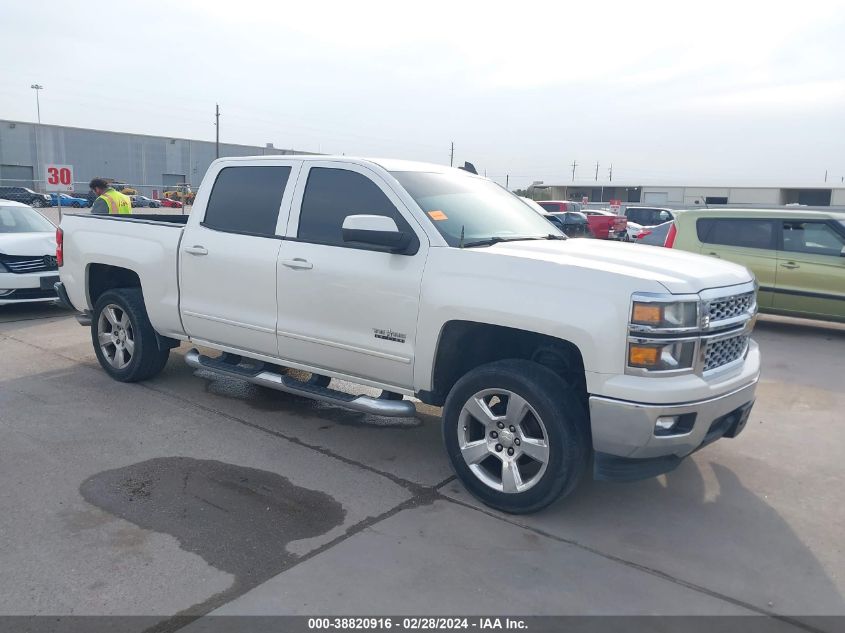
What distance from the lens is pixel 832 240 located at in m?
9.64

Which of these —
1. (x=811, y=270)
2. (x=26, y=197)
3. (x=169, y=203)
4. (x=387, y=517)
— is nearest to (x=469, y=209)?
(x=387, y=517)

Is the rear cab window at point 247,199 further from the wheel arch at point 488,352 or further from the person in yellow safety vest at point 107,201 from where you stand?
the person in yellow safety vest at point 107,201

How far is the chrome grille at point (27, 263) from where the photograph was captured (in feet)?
31.4

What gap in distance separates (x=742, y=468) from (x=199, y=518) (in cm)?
353

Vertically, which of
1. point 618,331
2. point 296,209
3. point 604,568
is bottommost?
point 604,568

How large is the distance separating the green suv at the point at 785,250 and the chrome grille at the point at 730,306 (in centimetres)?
609

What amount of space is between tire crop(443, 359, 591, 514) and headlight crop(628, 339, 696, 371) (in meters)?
0.45

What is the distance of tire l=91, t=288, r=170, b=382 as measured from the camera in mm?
6215

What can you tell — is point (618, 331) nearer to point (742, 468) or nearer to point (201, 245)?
point (742, 468)

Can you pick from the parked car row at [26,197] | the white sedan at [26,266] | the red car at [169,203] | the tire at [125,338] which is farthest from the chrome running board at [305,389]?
the red car at [169,203]

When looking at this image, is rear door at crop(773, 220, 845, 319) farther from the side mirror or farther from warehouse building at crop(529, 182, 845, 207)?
warehouse building at crop(529, 182, 845, 207)

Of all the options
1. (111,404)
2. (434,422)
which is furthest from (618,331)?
(111,404)

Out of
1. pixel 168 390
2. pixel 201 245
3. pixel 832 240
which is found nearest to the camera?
pixel 201 245

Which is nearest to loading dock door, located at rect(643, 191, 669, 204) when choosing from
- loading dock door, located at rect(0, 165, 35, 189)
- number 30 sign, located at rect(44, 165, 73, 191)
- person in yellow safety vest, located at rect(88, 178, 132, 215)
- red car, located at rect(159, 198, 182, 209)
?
red car, located at rect(159, 198, 182, 209)
